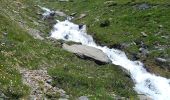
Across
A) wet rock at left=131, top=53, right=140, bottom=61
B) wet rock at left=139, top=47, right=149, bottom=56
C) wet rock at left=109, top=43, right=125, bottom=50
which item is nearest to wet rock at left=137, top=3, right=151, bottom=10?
wet rock at left=109, top=43, right=125, bottom=50

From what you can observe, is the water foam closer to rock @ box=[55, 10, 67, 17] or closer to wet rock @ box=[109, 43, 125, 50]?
wet rock @ box=[109, 43, 125, 50]

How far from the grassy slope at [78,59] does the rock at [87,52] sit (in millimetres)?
1064

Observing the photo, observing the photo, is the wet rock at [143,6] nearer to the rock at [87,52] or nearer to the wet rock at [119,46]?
the wet rock at [119,46]

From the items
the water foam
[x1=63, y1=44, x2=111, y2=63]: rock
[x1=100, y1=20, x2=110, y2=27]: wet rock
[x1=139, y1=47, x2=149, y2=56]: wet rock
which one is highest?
[x1=100, y1=20, x2=110, y2=27]: wet rock

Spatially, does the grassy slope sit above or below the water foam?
above

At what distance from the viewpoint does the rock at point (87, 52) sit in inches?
1513

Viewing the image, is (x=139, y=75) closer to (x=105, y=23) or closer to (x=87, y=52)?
(x=87, y=52)

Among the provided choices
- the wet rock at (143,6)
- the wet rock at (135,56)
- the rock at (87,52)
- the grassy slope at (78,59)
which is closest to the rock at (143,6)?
the wet rock at (143,6)

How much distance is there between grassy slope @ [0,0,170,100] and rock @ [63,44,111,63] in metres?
1.06

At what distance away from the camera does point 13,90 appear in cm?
2378

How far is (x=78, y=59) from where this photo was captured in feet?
122

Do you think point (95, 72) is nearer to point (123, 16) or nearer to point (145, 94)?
point (145, 94)

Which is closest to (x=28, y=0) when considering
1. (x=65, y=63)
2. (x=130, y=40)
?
(x=130, y=40)

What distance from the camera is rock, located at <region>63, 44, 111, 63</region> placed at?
126 ft
